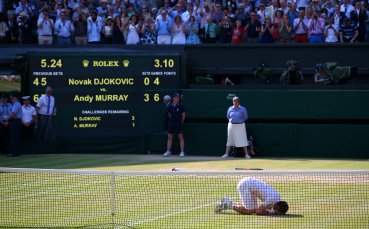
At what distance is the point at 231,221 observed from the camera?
1250cm

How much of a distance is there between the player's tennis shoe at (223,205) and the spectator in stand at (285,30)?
13432 millimetres

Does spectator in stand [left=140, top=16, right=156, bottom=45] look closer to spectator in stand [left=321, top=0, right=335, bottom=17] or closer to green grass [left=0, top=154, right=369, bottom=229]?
spectator in stand [left=321, top=0, right=335, bottom=17]

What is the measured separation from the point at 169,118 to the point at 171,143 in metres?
0.82

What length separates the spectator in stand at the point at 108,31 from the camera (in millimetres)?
26502

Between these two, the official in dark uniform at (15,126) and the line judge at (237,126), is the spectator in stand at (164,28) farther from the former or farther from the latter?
the official in dark uniform at (15,126)

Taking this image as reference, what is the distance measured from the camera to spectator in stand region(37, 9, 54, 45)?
2641 centimetres

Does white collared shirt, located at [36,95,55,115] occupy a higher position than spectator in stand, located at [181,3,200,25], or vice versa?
spectator in stand, located at [181,3,200,25]

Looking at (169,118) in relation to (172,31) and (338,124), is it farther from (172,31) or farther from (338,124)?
(338,124)

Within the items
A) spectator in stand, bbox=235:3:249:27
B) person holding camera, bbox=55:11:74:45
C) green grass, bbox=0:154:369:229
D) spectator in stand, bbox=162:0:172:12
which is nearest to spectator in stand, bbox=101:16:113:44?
person holding camera, bbox=55:11:74:45

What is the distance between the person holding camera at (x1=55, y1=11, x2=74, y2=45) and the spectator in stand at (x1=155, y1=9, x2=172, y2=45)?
3069 millimetres

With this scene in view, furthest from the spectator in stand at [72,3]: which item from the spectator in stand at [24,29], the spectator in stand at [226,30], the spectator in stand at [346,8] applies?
the spectator in stand at [346,8]

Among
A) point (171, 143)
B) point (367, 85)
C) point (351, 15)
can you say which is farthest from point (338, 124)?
point (171, 143)

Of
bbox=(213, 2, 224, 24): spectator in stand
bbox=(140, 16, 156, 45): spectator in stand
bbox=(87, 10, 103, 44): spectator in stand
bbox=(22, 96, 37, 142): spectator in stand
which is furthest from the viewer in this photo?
bbox=(87, 10, 103, 44): spectator in stand

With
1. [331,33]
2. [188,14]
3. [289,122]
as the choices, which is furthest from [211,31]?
[289,122]
